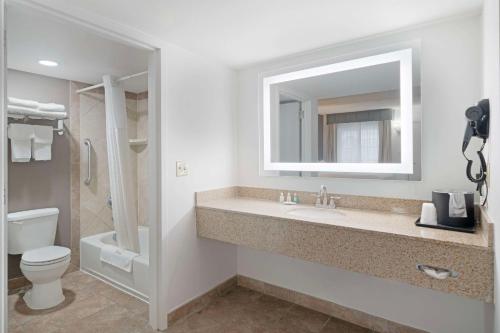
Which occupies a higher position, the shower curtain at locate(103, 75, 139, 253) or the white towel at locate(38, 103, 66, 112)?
the white towel at locate(38, 103, 66, 112)

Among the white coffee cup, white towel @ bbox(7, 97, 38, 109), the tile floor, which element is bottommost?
the tile floor

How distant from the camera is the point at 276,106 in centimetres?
265

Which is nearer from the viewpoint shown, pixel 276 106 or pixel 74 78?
pixel 276 106

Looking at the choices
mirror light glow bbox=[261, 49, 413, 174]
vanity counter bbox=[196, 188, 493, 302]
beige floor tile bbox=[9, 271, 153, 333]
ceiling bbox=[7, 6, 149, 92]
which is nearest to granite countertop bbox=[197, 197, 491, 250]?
vanity counter bbox=[196, 188, 493, 302]

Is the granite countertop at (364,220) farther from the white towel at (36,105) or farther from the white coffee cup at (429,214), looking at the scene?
the white towel at (36,105)

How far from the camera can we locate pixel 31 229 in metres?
2.71

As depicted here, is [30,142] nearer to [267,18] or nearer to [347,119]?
[267,18]

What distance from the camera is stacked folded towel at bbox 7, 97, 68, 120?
257cm

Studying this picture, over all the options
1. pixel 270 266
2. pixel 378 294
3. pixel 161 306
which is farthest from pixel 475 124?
pixel 161 306

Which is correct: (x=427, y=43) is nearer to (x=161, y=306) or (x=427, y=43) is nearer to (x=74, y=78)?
(x=161, y=306)

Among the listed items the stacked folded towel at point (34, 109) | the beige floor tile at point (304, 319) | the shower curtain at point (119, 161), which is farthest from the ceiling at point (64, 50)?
the beige floor tile at point (304, 319)

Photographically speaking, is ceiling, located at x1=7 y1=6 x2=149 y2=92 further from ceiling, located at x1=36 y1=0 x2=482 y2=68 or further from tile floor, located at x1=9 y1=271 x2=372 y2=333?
tile floor, located at x1=9 y1=271 x2=372 y2=333

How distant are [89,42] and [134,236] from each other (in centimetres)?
171

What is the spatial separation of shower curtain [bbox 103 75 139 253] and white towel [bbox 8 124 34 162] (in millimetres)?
691
